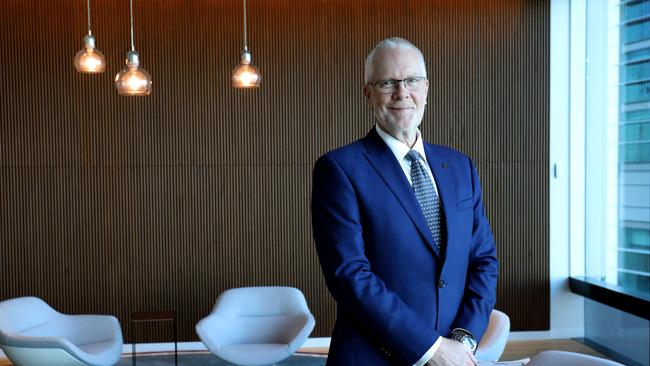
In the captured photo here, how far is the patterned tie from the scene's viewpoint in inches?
83.0

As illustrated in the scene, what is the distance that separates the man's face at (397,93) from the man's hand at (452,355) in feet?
2.11

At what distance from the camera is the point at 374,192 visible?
81.0 inches

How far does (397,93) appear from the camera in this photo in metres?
2.06

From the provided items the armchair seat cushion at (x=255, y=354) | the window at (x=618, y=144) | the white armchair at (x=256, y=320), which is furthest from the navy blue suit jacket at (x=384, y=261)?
the window at (x=618, y=144)

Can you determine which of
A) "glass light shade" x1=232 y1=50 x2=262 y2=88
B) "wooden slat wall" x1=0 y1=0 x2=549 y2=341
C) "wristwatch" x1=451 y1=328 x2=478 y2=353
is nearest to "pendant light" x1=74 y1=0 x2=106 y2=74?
"glass light shade" x1=232 y1=50 x2=262 y2=88

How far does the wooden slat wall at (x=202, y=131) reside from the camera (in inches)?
269

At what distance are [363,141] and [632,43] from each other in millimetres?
4922

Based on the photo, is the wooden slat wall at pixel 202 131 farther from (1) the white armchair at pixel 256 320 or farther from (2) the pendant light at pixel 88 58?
(2) the pendant light at pixel 88 58

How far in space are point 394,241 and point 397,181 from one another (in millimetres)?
181

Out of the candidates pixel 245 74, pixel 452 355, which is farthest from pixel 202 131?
pixel 452 355

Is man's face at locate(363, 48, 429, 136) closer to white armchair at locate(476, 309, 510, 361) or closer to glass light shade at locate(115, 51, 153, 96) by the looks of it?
white armchair at locate(476, 309, 510, 361)

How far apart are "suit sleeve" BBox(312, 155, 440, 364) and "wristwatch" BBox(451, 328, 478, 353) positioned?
0.08 meters

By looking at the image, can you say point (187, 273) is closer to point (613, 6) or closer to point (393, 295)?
point (613, 6)

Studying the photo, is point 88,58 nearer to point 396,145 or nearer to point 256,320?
point 256,320
